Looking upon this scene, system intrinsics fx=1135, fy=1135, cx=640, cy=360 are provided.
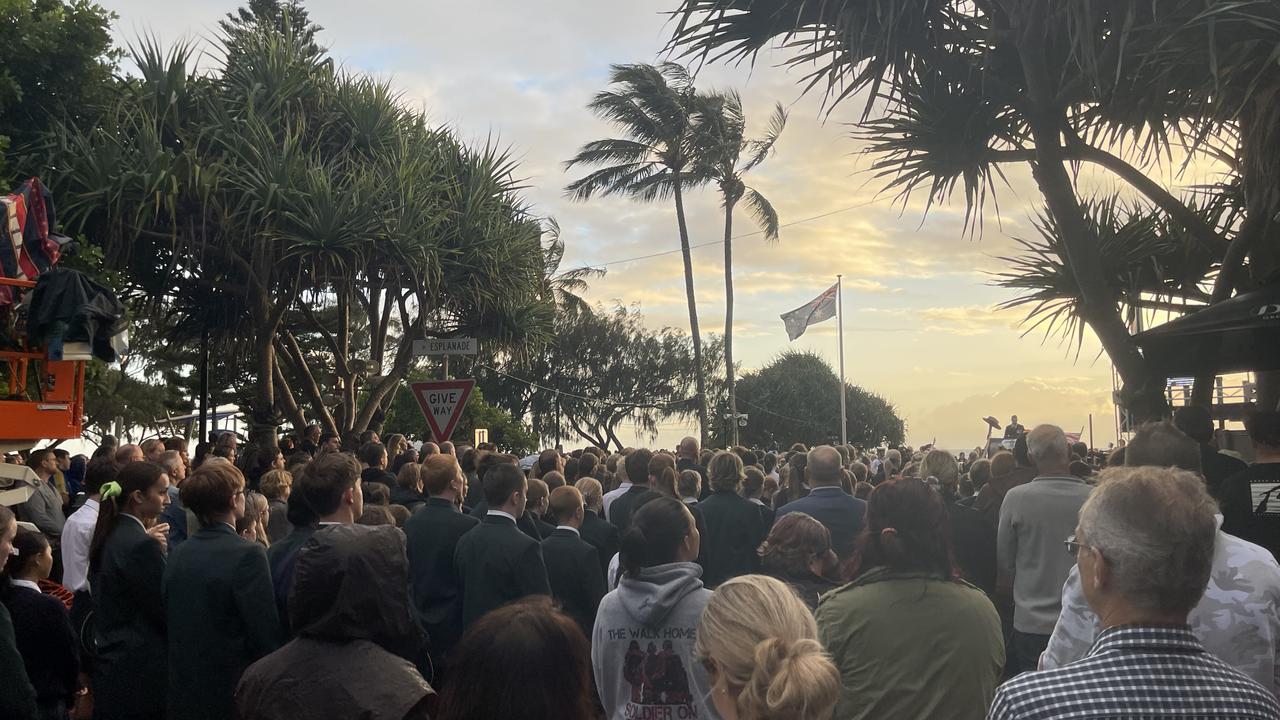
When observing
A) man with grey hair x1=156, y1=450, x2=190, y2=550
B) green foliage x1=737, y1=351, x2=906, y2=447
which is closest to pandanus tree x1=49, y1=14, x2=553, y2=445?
man with grey hair x1=156, y1=450, x2=190, y2=550

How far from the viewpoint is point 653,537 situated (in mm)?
3965

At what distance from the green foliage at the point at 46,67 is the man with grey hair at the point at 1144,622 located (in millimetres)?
15268

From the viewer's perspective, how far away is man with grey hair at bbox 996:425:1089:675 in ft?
18.0

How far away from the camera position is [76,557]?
6363mm

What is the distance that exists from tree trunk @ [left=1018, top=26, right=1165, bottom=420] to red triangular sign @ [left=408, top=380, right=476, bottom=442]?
19.5ft

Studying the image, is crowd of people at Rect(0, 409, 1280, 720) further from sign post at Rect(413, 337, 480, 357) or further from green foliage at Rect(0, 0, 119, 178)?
green foliage at Rect(0, 0, 119, 178)

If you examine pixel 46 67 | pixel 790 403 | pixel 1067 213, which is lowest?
pixel 790 403

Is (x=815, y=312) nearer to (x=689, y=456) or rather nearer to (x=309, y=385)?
(x=309, y=385)

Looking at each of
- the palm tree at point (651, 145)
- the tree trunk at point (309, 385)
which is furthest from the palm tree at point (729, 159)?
the tree trunk at point (309, 385)

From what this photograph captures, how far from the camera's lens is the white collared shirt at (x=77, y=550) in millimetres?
6352

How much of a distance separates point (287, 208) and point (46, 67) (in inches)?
143

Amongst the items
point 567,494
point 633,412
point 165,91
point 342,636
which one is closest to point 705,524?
point 567,494

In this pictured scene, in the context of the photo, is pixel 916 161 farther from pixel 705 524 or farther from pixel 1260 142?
pixel 705 524

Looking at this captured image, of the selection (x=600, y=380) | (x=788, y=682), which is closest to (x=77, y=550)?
(x=788, y=682)
